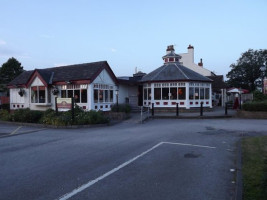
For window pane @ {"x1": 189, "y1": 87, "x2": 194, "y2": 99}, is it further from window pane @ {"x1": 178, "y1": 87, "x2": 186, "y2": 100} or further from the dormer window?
the dormer window

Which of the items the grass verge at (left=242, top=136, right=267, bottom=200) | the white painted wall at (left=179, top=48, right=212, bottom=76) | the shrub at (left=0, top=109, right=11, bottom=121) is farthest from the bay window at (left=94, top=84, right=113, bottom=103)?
the white painted wall at (left=179, top=48, right=212, bottom=76)

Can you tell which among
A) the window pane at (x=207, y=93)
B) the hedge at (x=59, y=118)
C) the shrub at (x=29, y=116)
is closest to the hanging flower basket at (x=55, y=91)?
the hedge at (x=59, y=118)

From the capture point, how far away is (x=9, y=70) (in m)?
52.9

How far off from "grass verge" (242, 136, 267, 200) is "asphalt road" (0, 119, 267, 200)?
28 centimetres

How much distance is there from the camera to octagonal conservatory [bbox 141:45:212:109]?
80.6 feet

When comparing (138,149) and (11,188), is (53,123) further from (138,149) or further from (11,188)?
(11,188)

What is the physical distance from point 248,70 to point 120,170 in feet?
183

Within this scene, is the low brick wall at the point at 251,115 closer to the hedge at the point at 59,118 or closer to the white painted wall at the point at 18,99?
the hedge at the point at 59,118

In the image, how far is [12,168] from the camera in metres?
6.40

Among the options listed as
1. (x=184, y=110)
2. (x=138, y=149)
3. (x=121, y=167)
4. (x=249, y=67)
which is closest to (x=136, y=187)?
(x=121, y=167)

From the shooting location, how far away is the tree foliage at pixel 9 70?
170ft

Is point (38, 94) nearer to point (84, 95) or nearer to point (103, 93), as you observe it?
point (84, 95)

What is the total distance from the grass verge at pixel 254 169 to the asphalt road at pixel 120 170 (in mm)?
277

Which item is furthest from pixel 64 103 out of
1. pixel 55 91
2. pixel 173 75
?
pixel 173 75
